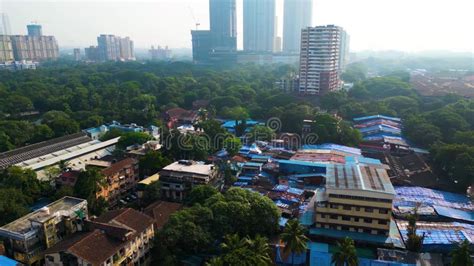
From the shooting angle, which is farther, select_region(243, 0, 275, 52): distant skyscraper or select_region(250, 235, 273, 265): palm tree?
select_region(243, 0, 275, 52): distant skyscraper

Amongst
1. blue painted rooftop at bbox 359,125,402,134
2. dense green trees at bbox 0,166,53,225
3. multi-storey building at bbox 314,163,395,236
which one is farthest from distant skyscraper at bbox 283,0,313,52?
multi-storey building at bbox 314,163,395,236

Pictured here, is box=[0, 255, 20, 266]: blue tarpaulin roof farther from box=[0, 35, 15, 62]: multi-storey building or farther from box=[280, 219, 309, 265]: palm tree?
box=[0, 35, 15, 62]: multi-storey building

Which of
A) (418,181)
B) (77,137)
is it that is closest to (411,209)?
(418,181)

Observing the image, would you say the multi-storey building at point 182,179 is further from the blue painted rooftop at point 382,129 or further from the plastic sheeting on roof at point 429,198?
the blue painted rooftop at point 382,129

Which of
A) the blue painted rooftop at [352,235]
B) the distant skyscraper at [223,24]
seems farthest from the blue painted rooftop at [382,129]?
the distant skyscraper at [223,24]

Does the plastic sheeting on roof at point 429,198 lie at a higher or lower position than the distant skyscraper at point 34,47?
lower

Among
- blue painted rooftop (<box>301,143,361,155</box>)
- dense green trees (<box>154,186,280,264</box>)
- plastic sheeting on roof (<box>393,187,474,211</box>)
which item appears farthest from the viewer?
blue painted rooftop (<box>301,143,361,155</box>)
